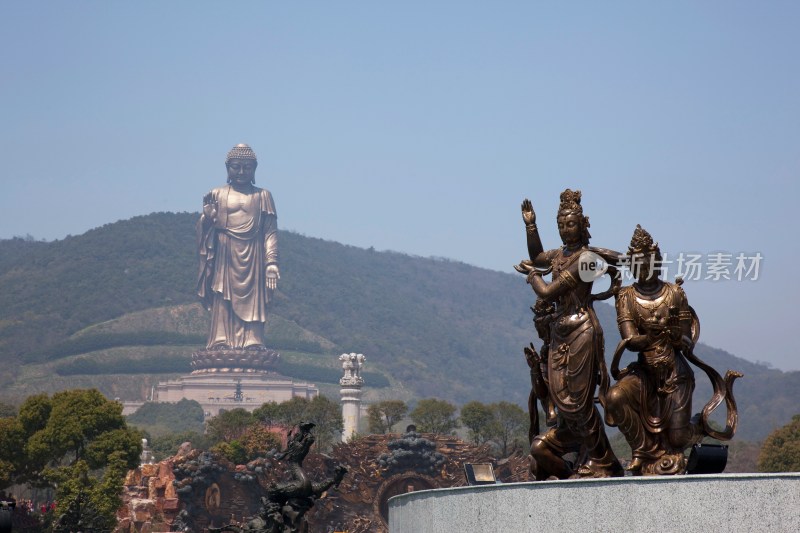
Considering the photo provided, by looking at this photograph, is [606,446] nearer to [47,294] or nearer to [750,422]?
[750,422]

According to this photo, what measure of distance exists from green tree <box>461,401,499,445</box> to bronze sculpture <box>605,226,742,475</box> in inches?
1885

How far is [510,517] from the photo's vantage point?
9.45 metres

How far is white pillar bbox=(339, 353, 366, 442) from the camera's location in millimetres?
62188

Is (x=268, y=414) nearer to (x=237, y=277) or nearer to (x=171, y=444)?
(x=171, y=444)

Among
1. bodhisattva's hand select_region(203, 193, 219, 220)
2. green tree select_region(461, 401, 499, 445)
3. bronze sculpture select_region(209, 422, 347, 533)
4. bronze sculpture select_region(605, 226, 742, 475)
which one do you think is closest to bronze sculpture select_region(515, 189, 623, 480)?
bronze sculpture select_region(605, 226, 742, 475)

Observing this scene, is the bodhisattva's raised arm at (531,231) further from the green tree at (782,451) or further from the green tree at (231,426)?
the green tree at (231,426)

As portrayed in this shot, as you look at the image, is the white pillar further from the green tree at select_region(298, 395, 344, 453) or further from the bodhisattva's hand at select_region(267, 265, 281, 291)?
the bodhisattva's hand at select_region(267, 265, 281, 291)

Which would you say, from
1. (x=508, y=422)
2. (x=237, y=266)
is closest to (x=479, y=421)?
(x=508, y=422)

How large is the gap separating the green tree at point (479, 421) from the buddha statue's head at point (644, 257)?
47.8m

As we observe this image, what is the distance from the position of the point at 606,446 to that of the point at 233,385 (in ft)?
362

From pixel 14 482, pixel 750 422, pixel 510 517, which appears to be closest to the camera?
pixel 510 517

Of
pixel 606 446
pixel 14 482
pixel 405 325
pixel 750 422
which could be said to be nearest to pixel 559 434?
pixel 606 446

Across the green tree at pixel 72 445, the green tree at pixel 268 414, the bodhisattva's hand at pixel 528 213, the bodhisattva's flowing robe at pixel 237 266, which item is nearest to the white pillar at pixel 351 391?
the green tree at pixel 268 414

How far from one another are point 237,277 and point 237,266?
3.65ft
